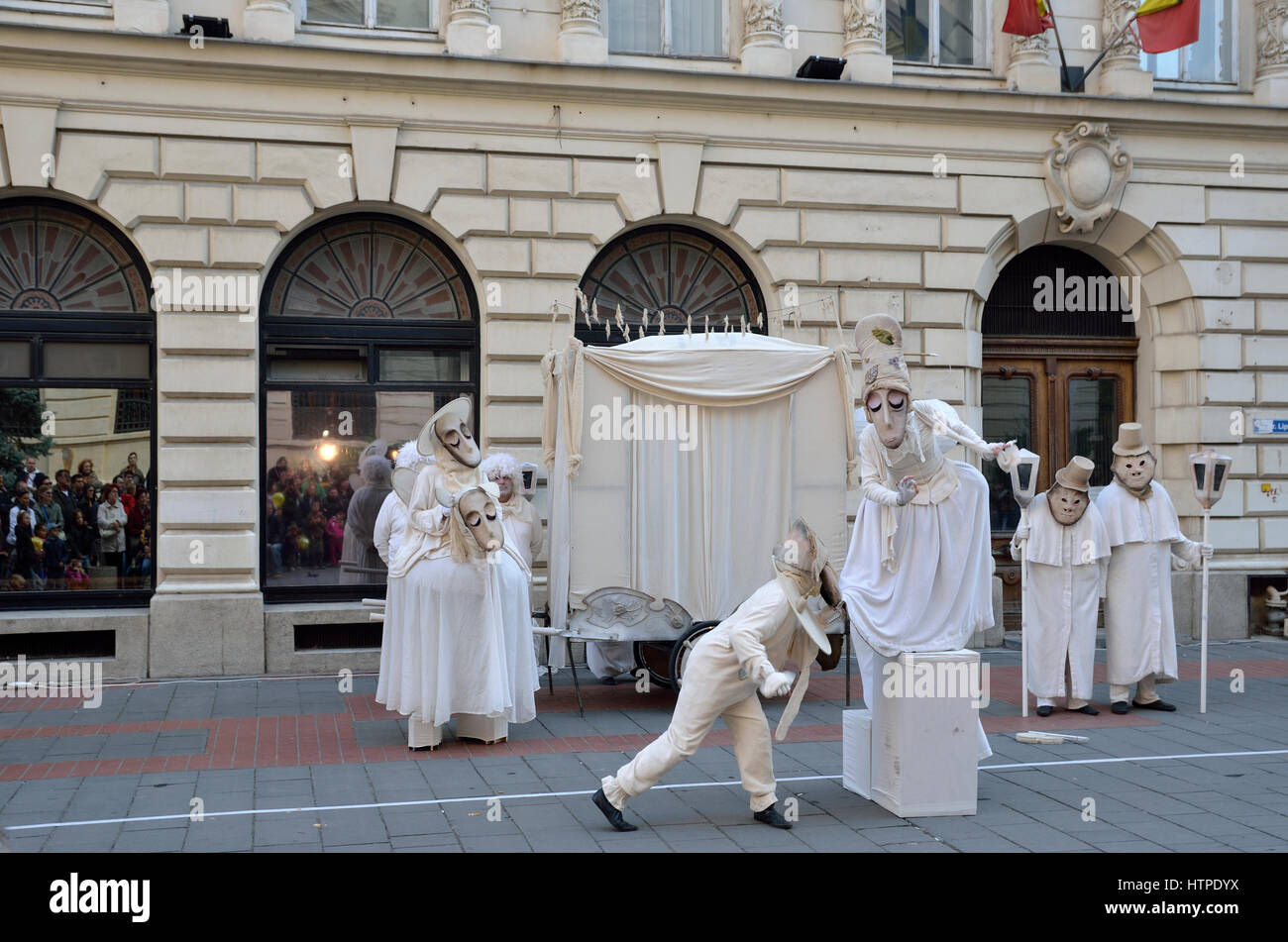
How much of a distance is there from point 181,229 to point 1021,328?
9.68 m

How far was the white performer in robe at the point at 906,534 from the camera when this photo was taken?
812 centimetres

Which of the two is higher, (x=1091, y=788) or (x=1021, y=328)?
(x=1021, y=328)

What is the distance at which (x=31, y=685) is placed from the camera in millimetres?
12430

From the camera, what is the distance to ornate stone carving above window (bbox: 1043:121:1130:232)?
15430mm

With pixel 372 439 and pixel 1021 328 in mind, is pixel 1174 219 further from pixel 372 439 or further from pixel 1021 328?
pixel 372 439

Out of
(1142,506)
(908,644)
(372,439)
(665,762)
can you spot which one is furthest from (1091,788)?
(372,439)

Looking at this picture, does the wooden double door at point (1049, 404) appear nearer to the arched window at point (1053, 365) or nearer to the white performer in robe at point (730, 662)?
the arched window at point (1053, 365)

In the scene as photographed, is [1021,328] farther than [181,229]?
Yes

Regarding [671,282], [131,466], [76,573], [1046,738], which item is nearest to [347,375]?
[131,466]

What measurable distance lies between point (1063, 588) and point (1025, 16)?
7257 millimetres

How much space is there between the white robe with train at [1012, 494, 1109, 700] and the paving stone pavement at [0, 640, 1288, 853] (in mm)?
384

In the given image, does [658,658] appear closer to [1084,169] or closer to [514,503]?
[514,503]

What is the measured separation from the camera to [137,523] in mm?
13555

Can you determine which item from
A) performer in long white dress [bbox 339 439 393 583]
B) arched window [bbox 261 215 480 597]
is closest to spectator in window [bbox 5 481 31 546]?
arched window [bbox 261 215 480 597]
